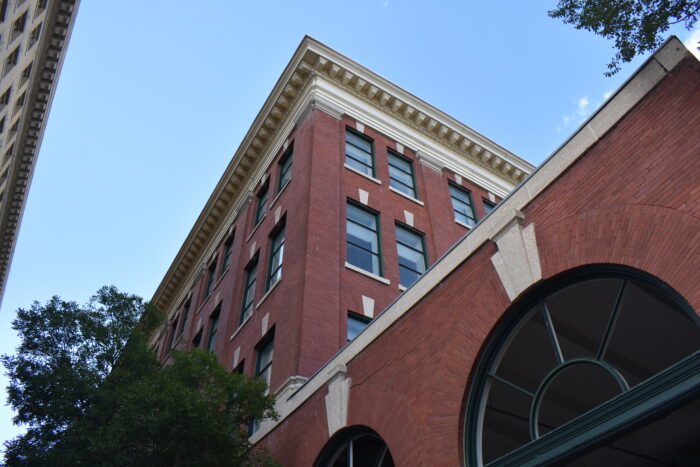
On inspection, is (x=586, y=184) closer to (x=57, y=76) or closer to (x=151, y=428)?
(x=151, y=428)

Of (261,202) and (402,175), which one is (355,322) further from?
(261,202)

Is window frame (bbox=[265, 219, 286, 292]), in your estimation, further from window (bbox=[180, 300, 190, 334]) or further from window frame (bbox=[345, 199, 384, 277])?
window (bbox=[180, 300, 190, 334])

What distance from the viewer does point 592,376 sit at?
33.9 feet

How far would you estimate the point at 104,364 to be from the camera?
13719 mm

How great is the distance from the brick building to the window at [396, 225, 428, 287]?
3.3 inches

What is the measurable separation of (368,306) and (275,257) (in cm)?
478

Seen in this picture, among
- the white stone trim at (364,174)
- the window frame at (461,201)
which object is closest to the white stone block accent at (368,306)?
the white stone trim at (364,174)

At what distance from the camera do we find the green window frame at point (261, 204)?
83.5 feet

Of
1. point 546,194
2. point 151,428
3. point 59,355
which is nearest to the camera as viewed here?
point 546,194

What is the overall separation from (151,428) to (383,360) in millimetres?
4375

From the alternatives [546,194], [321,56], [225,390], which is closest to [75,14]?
[321,56]

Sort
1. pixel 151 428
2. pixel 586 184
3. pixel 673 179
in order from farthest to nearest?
pixel 151 428 < pixel 586 184 < pixel 673 179

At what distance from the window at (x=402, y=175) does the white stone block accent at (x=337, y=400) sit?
1280 centimetres

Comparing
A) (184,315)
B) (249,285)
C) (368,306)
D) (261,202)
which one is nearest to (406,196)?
(368,306)
